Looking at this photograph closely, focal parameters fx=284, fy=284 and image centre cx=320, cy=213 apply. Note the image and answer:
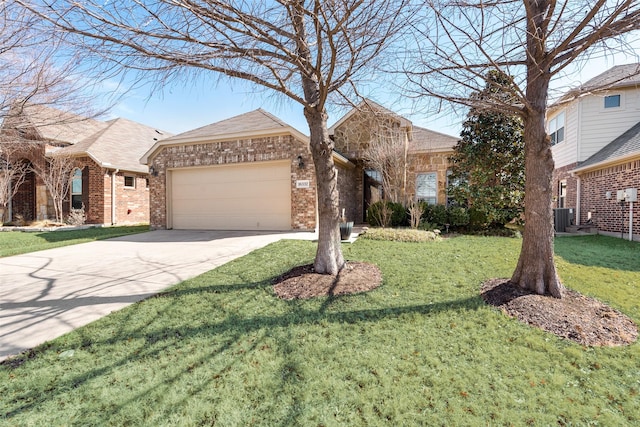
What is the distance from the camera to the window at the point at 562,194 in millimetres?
13469

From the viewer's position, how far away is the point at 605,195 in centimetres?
1021

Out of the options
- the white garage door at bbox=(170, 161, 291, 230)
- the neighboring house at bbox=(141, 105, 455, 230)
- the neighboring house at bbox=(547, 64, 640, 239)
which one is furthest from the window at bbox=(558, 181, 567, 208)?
the white garage door at bbox=(170, 161, 291, 230)

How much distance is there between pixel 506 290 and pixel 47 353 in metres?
5.25

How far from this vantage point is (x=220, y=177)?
35.8 feet

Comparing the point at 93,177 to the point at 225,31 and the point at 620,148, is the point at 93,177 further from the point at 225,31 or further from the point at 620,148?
the point at 620,148

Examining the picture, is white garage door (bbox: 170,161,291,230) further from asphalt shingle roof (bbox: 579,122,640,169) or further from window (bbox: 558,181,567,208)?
window (bbox: 558,181,567,208)

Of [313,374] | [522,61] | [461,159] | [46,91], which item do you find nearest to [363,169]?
[461,159]

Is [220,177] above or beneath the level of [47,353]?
above

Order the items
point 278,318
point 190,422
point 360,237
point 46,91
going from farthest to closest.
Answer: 1. point 360,237
2. point 46,91
3. point 278,318
4. point 190,422

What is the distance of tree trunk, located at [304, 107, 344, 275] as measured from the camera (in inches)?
176

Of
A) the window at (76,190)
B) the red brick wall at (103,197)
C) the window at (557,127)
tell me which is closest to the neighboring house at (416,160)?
the window at (557,127)

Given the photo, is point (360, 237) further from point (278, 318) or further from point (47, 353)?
point (47, 353)

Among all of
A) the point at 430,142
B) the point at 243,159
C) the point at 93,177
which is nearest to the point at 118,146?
the point at 93,177

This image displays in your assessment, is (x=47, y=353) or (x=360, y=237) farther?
(x=360, y=237)
